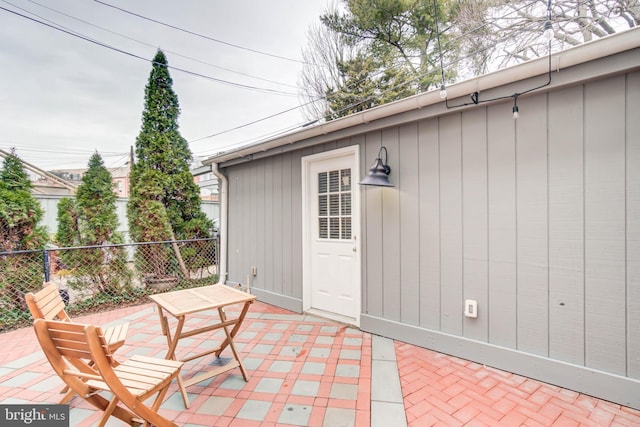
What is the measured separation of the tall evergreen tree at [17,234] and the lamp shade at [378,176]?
4286 millimetres

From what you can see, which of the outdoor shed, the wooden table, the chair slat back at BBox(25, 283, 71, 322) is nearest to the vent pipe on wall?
the outdoor shed

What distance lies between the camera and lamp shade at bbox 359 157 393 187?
2758 millimetres

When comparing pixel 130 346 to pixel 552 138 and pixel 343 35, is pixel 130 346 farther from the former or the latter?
pixel 343 35

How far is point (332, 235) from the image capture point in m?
3.61

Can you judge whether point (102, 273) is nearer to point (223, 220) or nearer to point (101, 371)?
point (223, 220)

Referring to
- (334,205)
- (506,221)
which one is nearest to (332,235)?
(334,205)

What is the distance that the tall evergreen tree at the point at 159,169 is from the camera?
479cm

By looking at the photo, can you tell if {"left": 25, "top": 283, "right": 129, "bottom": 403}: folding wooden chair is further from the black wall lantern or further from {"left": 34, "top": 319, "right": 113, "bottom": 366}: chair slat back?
the black wall lantern

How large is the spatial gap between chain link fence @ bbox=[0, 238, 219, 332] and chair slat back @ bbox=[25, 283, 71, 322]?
85.9 inches

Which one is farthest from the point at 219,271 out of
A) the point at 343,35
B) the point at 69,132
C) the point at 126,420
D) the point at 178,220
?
the point at 69,132

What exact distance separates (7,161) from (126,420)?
393cm

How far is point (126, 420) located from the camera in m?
1.55

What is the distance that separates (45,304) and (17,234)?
2.86 m
